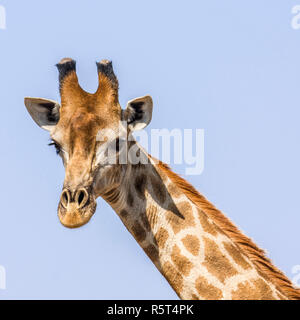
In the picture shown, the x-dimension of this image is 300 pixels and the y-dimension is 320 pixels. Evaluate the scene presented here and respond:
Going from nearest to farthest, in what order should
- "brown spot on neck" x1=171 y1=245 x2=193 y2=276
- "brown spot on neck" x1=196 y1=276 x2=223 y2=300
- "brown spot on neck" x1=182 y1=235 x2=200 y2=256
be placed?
1. "brown spot on neck" x1=196 y1=276 x2=223 y2=300
2. "brown spot on neck" x1=171 y1=245 x2=193 y2=276
3. "brown spot on neck" x1=182 y1=235 x2=200 y2=256

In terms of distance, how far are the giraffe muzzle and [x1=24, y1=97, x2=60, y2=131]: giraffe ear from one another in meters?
1.81

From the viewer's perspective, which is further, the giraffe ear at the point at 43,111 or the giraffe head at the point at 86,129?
the giraffe ear at the point at 43,111

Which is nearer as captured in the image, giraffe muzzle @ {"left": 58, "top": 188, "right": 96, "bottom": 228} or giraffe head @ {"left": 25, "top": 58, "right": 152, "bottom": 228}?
giraffe muzzle @ {"left": 58, "top": 188, "right": 96, "bottom": 228}

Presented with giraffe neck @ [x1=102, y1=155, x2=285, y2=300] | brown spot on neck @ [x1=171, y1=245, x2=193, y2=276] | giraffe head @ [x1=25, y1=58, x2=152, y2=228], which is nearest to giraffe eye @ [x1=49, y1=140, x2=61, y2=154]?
giraffe head @ [x1=25, y1=58, x2=152, y2=228]

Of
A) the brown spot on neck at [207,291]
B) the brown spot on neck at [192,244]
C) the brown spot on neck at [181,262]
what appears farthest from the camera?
the brown spot on neck at [192,244]

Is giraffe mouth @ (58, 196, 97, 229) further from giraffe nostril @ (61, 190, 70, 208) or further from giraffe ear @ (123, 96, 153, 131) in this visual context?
giraffe ear @ (123, 96, 153, 131)

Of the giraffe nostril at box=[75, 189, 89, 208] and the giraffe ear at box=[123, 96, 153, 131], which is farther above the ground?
the giraffe ear at box=[123, 96, 153, 131]

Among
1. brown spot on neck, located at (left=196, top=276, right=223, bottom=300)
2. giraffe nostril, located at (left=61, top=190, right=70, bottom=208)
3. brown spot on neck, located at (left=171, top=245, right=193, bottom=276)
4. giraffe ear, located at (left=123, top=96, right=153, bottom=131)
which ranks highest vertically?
giraffe ear, located at (left=123, top=96, right=153, bottom=131)

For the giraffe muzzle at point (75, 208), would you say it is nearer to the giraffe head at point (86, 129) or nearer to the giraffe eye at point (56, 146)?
the giraffe head at point (86, 129)

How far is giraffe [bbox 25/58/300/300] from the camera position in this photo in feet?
48.2

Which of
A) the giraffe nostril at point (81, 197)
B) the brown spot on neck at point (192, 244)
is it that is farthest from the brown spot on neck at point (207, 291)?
the giraffe nostril at point (81, 197)

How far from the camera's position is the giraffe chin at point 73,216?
13.9m

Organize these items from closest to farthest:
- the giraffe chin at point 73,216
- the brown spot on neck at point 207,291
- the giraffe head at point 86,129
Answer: the giraffe chin at point 73,216
the giraffe head at point 86,129
the brown spot on neck at point 207,291
